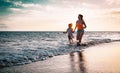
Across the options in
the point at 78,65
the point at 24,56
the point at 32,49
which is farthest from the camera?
the point at 32,49

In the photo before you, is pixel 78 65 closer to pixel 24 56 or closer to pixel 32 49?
pixel 24 56

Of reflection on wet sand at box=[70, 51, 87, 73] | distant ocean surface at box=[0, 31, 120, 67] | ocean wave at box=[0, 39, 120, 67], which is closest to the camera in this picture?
reflection on wet sand at box=[70, 51, 87, 73]

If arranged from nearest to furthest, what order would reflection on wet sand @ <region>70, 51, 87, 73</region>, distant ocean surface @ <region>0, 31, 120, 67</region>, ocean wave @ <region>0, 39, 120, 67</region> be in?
reflection on wet sand @ <region>70, 51, 87, 73</region>, ocean wave @ <region>0, 39, 120, 67</region>, distant ocean surface @ <region>0, 31, 120, 67</region>

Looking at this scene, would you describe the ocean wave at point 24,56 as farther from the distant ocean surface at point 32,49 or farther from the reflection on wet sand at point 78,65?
the reflection on wet sand at point 78,65

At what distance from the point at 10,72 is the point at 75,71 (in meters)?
2.25

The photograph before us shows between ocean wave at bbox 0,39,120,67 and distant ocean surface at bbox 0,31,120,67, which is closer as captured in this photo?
ocean wave at bbox 0,39,120,67

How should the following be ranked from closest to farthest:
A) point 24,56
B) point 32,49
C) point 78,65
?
point 78,65 < point 24,56 < point 32,49

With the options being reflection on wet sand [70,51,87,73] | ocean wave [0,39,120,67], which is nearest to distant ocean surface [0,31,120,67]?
ocean wave [0,39,120,67]

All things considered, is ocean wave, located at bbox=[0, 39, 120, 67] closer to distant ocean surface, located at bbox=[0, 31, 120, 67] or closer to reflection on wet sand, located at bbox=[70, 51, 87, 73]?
distant ocean surface, located at bbox=[0, 31, 120, 67]

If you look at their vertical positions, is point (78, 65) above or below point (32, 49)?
above

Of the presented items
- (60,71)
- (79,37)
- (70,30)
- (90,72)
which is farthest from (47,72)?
(70,30)

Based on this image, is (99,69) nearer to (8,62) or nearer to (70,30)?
A: (8,62)

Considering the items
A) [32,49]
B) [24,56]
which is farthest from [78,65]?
[32,49]

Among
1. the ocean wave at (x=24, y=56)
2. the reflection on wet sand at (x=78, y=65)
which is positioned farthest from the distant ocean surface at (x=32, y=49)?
the reflection on wet sand at (x=78, y=65)
